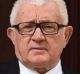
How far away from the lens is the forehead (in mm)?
2441

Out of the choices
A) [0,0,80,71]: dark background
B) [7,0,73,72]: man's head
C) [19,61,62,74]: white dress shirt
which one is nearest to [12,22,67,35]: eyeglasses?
[7,0,73,72]: man's head

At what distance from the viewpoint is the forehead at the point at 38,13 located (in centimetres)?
244

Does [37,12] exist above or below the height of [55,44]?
above

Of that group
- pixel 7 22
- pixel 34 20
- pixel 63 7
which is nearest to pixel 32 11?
pixel 34 20

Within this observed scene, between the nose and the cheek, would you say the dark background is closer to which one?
the cheek

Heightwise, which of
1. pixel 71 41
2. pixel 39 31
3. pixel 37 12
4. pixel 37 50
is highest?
pixel 37 12

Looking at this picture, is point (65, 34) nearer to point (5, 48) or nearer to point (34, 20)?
point (34, 20)

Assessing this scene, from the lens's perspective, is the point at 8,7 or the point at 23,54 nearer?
the point at 23,54

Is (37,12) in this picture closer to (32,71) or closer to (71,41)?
(32,71)

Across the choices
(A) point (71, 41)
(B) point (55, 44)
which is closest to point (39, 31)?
(B) point (55, 44)

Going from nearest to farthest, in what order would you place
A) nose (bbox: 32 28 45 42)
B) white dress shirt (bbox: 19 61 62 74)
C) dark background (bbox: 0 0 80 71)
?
1. nose (bbox: 32 28 45 42)
2. white dress shirt (bbox: 19 61 62 74)
3. dark background (bbox: 0 0 80 71)

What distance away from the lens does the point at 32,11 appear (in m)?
2.45

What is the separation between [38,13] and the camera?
2441 millimetres

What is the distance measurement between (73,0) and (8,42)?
0.61m
